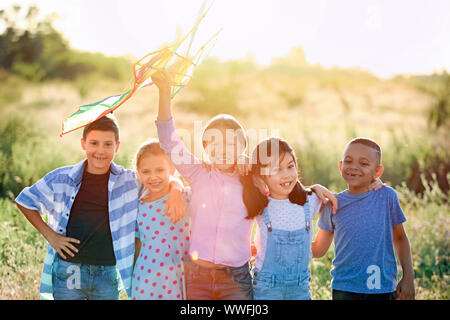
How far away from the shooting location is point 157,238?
9.54 feet

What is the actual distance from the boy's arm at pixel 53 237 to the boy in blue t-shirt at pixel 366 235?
5.54ft

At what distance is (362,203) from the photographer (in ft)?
9.62

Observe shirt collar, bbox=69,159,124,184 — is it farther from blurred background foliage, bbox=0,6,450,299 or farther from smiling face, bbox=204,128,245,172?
blurred background foliage, bbox=0,6,450,299

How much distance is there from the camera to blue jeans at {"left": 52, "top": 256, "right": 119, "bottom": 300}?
2.92m

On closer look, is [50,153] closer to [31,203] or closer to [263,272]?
[31,203]

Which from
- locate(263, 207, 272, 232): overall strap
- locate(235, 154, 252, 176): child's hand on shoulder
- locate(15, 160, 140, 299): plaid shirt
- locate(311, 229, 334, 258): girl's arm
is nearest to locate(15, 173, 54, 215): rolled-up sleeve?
locate(15, 160, 140, 299): plaid shirt

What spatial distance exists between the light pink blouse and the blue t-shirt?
0.62 meters

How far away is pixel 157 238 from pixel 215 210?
44cm

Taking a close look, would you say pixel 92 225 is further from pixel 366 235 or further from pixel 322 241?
pixel 366 235

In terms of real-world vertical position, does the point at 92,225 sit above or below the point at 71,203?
below

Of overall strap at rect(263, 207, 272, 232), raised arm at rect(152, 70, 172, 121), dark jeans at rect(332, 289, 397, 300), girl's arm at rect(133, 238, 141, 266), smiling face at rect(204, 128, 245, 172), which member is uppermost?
raised arm at rect(152, 70, 172, 121)

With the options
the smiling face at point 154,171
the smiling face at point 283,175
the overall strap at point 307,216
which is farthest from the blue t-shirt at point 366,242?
the smiling face at point 154,171

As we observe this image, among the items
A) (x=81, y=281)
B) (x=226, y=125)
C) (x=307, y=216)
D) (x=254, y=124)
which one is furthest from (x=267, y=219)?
(x=254, y=124)
